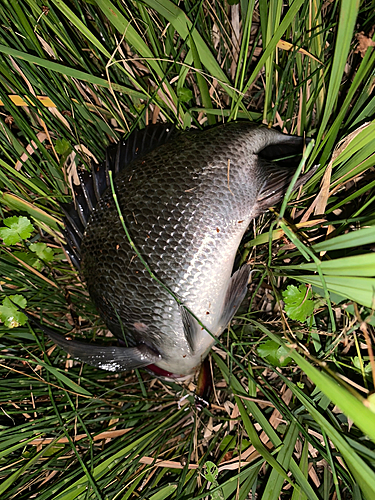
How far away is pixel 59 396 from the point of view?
2350 millimetres

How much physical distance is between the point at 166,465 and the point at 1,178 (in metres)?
2.04

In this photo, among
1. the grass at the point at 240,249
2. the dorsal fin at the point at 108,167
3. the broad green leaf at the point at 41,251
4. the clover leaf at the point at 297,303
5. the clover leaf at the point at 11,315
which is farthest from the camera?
the broad green leaf at the point at 41,251

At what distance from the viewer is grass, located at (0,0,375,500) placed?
1.77 meters

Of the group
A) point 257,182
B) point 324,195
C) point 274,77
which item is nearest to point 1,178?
point 257,182

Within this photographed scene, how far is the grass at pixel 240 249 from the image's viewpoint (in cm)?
177

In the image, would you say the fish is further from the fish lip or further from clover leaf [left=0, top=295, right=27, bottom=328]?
clover leaf [left=0, top=295, right=27, bottom=328]

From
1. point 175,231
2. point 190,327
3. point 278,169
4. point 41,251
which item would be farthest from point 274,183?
point 41,251

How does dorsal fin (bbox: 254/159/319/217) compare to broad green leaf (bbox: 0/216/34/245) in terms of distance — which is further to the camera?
broad green leaf (bbox: 0/216/34/245)

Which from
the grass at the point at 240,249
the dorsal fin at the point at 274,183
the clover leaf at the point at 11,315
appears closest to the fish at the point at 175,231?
the dorsal fin at the point at 274,183

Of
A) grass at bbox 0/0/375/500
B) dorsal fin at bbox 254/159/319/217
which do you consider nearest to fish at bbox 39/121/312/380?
dorsal fin at bbox 254/159/319/217

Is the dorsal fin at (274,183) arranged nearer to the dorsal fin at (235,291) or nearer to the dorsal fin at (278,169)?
the dorsal fin at (278,169)

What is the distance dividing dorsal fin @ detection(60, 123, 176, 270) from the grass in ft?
0.37

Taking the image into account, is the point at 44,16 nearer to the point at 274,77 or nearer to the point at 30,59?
the point at 30,59

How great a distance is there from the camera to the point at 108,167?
2.12 metres
